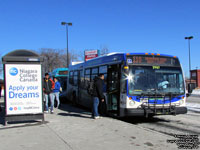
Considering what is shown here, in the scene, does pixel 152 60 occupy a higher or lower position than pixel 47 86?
higher

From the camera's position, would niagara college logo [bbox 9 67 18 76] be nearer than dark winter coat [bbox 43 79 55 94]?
Yes

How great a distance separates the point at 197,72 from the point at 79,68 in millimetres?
45665

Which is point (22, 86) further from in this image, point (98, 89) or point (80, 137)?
point (80, 137)

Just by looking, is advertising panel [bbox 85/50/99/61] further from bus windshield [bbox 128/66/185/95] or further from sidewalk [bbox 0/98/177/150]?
sidewalk [bbox 0/98/177/150]

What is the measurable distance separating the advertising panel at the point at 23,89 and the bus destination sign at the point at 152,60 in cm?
355

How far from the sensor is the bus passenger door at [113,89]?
9414 mm

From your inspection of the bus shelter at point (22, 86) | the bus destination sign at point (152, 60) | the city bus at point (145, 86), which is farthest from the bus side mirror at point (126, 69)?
the bus shelter at point (22, 86)

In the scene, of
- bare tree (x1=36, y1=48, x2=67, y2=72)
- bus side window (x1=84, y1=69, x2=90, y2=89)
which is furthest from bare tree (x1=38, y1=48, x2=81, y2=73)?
bus side window (x1=84, y1=69, x2=90, y2=89)

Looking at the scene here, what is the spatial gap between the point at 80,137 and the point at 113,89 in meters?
3.80

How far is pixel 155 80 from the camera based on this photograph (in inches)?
360

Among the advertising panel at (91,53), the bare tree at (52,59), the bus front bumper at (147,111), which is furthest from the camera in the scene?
the bare tree at (52,59)

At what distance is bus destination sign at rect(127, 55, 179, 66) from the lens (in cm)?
918

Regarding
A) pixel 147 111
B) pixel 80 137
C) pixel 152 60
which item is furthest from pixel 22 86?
pixel 152 60

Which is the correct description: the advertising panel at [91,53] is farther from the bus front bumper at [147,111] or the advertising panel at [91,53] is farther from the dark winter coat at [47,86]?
the bus front bumper at [147,111]
